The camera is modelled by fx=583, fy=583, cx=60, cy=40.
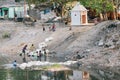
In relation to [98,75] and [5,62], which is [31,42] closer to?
[5,62]

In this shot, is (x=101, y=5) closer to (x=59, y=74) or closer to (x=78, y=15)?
(x=78, y=15)

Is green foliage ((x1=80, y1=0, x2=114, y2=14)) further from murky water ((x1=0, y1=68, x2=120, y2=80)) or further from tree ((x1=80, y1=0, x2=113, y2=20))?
murky water ((x1=0, y1=68, x2=120, y2=80))

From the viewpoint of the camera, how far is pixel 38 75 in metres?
74.1

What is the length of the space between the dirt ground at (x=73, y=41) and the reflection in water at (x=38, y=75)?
21.5 ft

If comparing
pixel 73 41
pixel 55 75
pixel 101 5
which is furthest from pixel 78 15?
pixel 55 75

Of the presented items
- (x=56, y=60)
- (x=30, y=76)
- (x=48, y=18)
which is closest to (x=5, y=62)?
(x=56, y=60)

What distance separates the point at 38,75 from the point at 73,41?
75.5 feet

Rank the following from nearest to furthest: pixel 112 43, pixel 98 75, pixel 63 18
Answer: pixel 98 75 < pixel 112 43 < pixel 63 18

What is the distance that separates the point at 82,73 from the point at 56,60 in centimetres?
1350

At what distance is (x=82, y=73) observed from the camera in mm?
75062

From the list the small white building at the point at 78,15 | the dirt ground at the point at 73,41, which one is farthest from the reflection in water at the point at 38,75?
the small white building at the point at 78,15

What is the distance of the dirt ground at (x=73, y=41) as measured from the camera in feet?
274

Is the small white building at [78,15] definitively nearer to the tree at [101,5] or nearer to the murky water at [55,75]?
the tree at [101,5]

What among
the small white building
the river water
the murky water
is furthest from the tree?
the murky water
